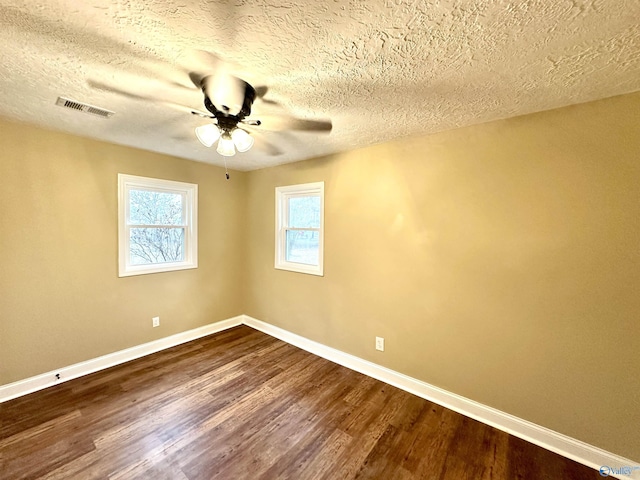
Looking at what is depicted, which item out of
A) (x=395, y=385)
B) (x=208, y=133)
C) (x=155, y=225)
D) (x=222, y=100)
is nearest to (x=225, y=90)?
(x=222, y=100)

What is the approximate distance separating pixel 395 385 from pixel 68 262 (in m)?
3.43

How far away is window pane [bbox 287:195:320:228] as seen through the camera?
3252mm

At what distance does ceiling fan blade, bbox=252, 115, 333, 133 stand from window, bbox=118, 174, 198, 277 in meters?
1.74

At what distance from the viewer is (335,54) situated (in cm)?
128

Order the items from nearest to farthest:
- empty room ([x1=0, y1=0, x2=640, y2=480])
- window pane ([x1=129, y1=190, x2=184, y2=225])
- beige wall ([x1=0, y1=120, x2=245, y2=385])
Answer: empty room ([x1=0, y1=0, x2=640, y2=480]) < beige wall ([x1=0, y1=120, x2=245, y2=385]) < window pane ([x1=129, y1=190, x2=184, y2=225])

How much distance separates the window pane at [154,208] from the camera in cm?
297

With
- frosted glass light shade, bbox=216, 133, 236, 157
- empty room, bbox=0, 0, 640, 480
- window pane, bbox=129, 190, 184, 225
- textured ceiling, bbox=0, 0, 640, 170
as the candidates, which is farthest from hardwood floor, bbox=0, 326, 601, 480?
textured ceiling, bbox=0, 0, 640, 170

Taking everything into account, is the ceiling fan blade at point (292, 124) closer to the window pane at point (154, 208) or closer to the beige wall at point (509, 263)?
the beige wall at point (509, 263)

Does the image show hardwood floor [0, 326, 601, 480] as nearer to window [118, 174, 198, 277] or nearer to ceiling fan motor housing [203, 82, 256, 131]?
window [118, 174, 198, 277]

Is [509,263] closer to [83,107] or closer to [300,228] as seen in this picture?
[300,228]

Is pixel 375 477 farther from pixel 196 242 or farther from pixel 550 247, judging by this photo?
pixel 196 242

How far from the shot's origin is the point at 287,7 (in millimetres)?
1006

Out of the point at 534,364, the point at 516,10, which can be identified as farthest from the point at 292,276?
the point at 516,10

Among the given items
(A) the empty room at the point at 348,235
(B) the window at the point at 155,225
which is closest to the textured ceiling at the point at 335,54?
(A) the empty room at the point at 348,235
